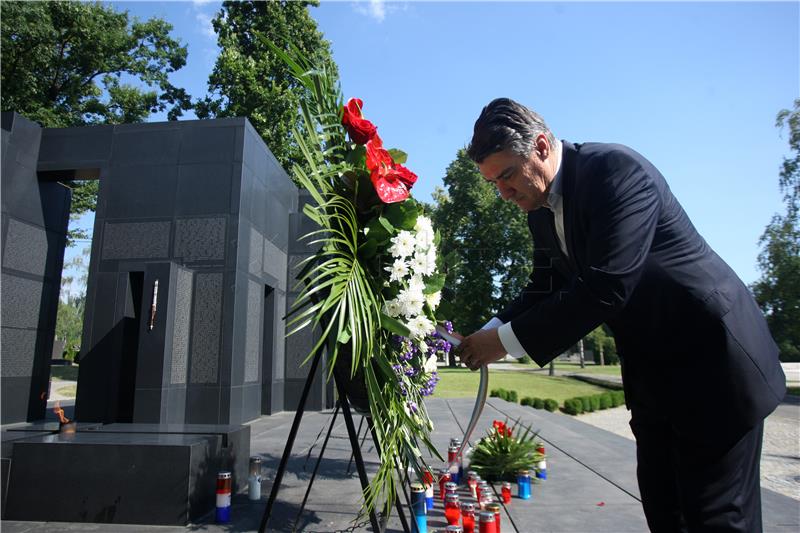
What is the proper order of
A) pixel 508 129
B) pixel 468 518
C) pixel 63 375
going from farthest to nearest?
pixel 63 375, pixel 468 518, pixel 508 129

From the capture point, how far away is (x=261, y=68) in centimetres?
1819

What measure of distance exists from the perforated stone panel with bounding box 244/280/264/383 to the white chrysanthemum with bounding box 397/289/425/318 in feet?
24.1

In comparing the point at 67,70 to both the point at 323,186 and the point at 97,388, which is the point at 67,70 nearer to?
the point at 97,388

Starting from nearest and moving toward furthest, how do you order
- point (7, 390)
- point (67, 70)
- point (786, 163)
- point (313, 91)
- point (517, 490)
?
point (313, 91) → point (517, 490) → point (7, 390) → point (67, 70) → point (786, 163)

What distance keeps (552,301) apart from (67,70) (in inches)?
888

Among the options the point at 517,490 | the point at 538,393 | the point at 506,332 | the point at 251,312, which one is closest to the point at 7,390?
the point at 251,312

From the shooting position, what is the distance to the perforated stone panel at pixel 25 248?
8172 millimetres

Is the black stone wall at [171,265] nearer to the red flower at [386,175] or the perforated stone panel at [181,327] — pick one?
the perforated stone panel at [181,327]

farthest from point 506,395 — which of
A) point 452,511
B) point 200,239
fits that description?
point 452,511

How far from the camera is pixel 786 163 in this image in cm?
2130

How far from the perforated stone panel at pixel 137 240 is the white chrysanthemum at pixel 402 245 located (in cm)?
777

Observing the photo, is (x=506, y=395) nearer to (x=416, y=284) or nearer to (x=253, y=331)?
(x=253, y=331)

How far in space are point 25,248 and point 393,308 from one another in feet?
29.8

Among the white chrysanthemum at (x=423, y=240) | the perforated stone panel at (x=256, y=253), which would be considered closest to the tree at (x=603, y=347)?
the perforated stone panel at (x=256, y=253)
